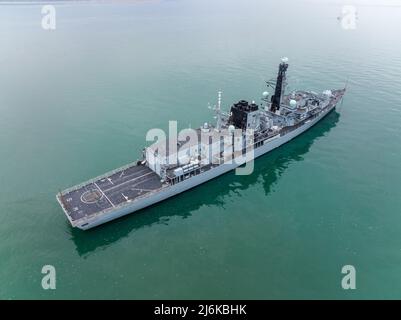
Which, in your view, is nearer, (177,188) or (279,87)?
(177,188)

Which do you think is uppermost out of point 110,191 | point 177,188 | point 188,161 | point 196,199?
point 188,161

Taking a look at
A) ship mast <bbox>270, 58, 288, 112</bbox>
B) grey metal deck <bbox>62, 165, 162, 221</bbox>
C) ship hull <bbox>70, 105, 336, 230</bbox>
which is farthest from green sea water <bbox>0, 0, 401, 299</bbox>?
ship mast <bbox>270, 58, 288, 112</bbox>

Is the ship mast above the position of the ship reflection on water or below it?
above

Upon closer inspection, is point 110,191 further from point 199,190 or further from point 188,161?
point 199,190

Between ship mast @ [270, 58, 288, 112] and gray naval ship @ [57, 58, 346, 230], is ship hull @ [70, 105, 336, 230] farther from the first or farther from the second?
ship mast @ [270, 58, 288, 112]

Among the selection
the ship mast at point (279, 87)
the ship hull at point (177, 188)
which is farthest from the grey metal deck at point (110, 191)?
the ship mast at point (279, 87)

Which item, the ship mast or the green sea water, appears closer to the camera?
the green sea water

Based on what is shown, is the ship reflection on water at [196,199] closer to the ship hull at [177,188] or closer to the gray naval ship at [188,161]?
the ship hull at [177,188]

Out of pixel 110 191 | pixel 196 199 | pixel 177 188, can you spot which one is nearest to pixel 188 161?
pixel 177 188
